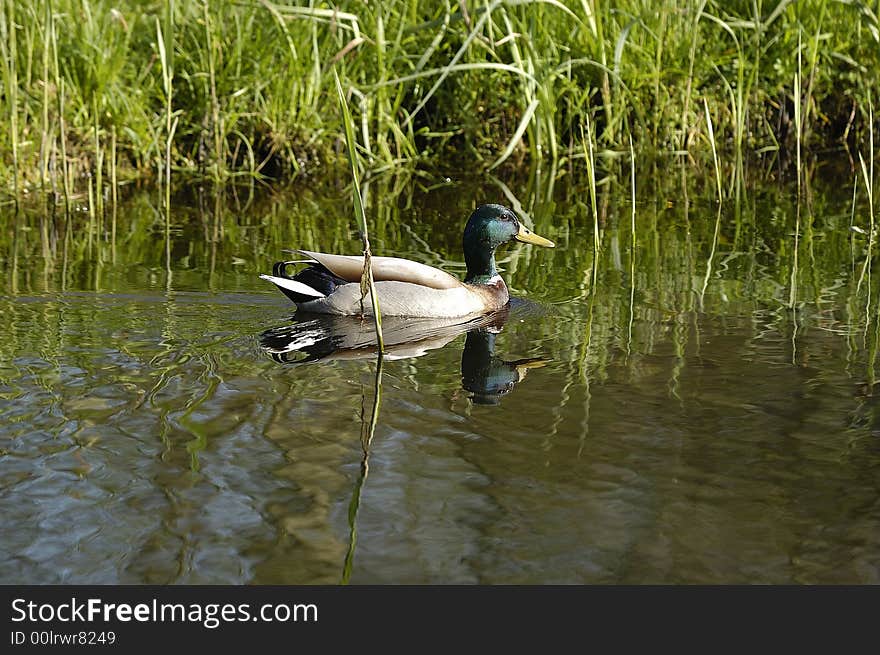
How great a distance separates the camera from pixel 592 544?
3.67 m

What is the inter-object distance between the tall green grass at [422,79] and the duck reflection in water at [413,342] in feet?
12.0

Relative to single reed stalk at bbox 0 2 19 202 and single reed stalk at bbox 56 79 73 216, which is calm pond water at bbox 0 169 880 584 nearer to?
single reed stalk at bbox 56 79 73 216

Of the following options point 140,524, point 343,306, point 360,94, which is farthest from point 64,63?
point 140,524

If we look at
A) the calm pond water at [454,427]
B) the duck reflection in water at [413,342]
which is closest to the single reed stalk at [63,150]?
the calm pond water at [454,427]

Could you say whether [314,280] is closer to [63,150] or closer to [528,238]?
[528,238]

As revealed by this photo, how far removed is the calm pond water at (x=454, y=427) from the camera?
361 cm

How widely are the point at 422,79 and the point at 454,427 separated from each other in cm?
735

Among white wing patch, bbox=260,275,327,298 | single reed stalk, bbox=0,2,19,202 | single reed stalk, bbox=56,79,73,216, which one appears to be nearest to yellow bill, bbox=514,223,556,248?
white wing patch, bbox=260,275,327,298

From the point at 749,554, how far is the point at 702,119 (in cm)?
868

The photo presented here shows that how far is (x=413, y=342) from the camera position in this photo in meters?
6.03

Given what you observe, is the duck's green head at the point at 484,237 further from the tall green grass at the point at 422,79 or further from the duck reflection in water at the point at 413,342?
the tall green grass at the point at 422,79

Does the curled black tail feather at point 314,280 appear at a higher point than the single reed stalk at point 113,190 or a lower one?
higher

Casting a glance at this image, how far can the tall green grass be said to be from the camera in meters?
10.0
